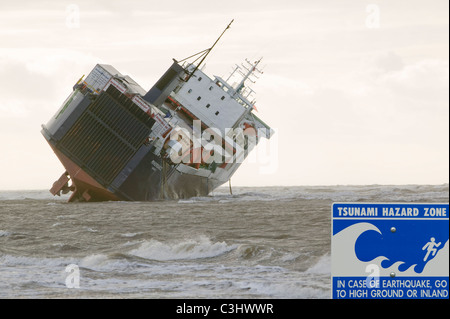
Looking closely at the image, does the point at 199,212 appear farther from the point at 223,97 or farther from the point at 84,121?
the point at 223,97

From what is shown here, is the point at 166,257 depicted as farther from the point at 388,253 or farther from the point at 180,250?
the point at 388,253

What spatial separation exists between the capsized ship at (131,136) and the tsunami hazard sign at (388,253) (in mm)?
39906

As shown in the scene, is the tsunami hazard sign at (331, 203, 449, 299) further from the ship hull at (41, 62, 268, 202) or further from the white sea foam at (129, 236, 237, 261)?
the ship hull at (41, 62, 268, 202)

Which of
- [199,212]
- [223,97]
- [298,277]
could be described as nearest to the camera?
[298,277]

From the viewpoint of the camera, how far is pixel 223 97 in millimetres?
55469

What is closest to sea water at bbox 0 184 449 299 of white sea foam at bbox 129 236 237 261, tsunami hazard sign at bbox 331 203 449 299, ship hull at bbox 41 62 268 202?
white sea foam at bbox 129 236 237 261

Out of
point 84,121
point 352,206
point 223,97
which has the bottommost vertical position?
point 352,206

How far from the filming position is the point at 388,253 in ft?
21.4

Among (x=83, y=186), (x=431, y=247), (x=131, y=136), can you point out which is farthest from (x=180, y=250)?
(x=83, y=186)

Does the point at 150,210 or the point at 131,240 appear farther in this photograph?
the point at 150,210

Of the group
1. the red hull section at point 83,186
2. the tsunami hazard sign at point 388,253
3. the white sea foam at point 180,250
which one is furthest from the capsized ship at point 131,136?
the tsunami hazard sign at point 388,253

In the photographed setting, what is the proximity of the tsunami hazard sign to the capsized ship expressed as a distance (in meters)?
39.9

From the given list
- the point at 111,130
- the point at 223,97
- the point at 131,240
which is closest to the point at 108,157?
the point at 111,130
